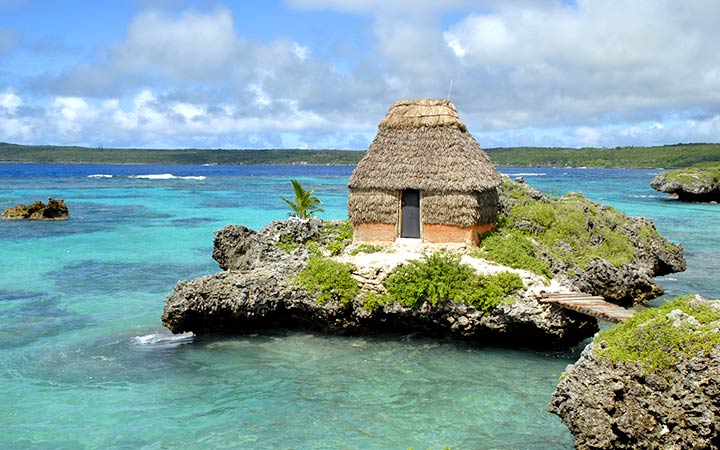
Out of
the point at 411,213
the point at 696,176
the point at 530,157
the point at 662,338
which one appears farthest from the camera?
the point at 530,157

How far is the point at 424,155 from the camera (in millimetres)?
19125

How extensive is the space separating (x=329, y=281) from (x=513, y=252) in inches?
206

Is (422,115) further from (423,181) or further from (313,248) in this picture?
(313,248)

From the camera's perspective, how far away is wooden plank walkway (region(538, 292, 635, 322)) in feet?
42.8

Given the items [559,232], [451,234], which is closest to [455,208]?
[451,234]

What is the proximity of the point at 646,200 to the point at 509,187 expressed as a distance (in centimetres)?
4779

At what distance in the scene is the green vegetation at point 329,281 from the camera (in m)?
16.2

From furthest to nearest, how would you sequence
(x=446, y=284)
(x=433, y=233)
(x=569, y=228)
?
(x=569, y=228), (x=433, y=233), (x=446, y=284)

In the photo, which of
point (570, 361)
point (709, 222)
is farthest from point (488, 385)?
point (709, 222)

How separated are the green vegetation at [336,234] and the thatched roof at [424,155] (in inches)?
76.8

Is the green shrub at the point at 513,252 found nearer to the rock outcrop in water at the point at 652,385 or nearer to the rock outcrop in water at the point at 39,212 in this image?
the rock outcrop in water at the point at 652,385

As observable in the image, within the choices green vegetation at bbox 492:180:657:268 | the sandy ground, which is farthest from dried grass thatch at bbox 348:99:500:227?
green vegetation at bbox 492:180:657:268

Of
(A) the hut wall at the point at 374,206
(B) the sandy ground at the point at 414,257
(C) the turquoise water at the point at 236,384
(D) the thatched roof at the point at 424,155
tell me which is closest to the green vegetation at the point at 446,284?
(B) the sandy ground at the point at 414,257

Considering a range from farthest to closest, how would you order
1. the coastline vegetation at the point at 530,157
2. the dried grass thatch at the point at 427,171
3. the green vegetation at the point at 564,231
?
the coastline vegetation at the point at 530,157 → the green vegetation at the point at 564,231 → the dried grass thatch at the point at 427,171
